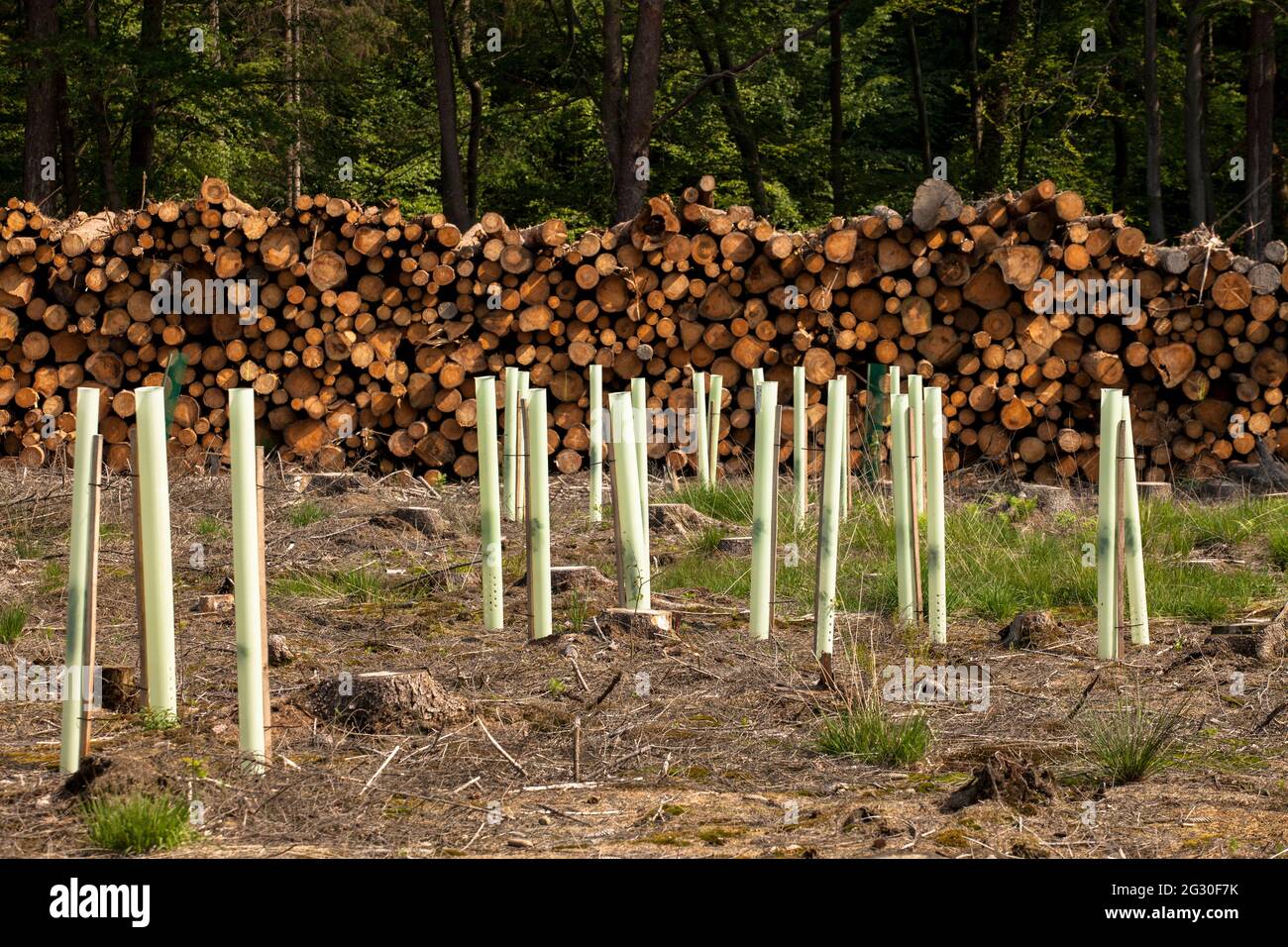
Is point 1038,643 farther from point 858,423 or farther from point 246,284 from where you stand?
point 246,284

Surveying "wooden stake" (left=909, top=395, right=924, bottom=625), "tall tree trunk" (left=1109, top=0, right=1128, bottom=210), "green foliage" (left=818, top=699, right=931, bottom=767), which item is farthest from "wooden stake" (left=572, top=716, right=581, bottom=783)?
"tall tree trunk" (left=1109, top=0, right=1128, bottom=210)

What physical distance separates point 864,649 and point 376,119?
1831 cm

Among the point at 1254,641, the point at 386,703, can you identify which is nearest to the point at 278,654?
the point at 386,703

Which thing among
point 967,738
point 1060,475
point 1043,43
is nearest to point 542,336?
point 1060,475

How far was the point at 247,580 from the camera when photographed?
3.28 metres

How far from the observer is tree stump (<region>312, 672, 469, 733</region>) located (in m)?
3.85

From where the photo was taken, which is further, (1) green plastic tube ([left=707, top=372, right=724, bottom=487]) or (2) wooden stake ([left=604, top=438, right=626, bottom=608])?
(1) green plastic tube ([left=707, top=372, right=724, bottom=487])

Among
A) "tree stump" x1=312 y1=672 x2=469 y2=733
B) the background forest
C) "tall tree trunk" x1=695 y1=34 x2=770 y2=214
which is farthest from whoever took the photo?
"tall tree trunk" x1=695 y1=34 x2=770 y2=214

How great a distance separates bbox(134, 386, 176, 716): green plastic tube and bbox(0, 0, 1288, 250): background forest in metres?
10.3

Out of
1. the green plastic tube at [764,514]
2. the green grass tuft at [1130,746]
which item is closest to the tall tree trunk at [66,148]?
the green plastic tube at [764,514]

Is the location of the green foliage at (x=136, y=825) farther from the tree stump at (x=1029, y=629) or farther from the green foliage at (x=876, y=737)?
the tree stump at (x=1029, y=629)

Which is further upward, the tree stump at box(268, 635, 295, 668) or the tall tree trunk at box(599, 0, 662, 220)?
the tall tree trunk at box(599, 0, 662, 220)

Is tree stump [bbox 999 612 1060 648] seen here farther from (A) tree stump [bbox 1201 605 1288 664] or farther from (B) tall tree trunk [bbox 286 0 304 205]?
(B) tall tree trunk [bbox 286 0 304 205]

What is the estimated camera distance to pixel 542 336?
31.2 feet
